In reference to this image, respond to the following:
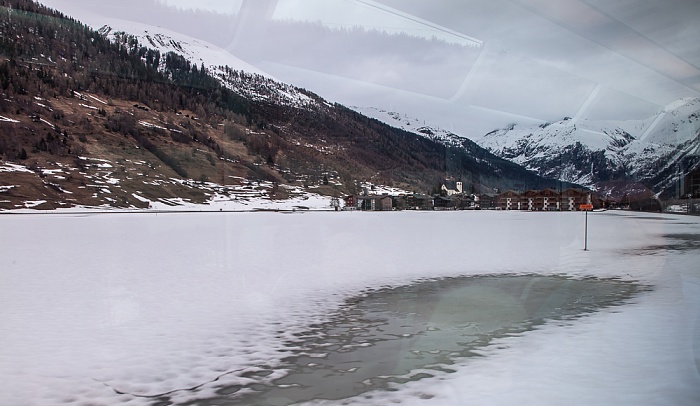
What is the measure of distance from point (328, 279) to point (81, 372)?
8.16m

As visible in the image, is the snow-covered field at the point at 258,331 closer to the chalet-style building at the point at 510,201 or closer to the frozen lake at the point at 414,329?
the frozen lake at the point at 414,329

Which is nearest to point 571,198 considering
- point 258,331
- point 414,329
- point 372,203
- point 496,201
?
point 496,201

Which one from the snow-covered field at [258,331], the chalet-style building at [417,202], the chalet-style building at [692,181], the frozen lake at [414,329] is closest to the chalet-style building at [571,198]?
the chalet-style building at [417,202]

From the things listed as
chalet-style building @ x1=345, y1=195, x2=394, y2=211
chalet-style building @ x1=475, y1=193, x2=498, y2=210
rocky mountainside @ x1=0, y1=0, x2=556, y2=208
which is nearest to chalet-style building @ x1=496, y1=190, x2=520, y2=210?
chalet-style building @ x1=475, y1=193, x2=498, y2=210

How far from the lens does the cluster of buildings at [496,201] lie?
124 meters

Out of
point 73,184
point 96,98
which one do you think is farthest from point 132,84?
point 73,184

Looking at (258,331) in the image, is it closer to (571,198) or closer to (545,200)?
(571,198)

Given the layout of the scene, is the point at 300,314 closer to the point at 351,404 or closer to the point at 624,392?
the point at 351,404

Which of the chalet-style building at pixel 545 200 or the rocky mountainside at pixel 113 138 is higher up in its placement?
the rocky mountainside at pixel 113 138

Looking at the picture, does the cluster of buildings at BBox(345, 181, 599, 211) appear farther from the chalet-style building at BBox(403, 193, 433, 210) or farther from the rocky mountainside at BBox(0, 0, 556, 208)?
the rocky mountainside at BBox(0, 0, 556, 208)

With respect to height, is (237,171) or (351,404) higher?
(237,171)

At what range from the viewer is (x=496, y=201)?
499 ft

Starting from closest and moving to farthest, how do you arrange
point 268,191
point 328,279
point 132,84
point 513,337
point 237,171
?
point 513,337 → point 328,279 → point 268,191 → point 237,171 → point 132,84

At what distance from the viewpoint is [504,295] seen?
11625 mm
